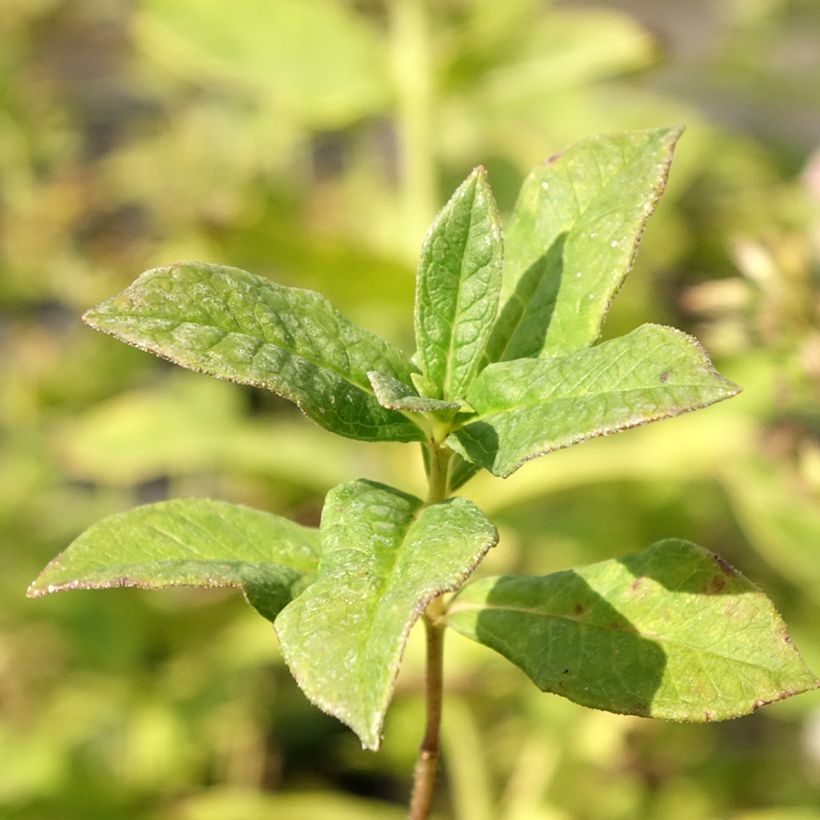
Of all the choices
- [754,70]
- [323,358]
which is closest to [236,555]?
[323,358]

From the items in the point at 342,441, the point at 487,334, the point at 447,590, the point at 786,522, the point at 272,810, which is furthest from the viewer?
the point at 342,441

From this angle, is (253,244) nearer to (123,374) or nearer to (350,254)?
(350,254)

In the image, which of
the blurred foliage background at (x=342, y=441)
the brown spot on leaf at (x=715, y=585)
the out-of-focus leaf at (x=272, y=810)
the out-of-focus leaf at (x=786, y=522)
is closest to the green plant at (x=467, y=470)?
the brown spot on leaf at (x=715, y=585)

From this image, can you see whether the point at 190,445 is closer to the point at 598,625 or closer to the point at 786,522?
the point at 786,522

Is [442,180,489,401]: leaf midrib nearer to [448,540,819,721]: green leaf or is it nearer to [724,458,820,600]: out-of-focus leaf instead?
[448,540,819,721]: green leaf

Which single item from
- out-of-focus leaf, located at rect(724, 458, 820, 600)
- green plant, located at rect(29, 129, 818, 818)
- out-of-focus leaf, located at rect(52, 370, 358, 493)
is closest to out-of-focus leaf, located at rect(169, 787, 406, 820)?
out-of-focus leaf, located at rect(52, 370, 358, 493)

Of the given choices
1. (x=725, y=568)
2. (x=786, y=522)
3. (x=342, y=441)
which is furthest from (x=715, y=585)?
(x=342, y=441)
